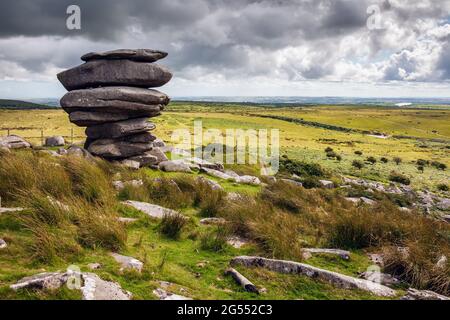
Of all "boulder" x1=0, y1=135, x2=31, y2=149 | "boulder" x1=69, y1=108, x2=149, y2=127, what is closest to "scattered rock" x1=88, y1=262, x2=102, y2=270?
"boulder" x1=69, y1=108, x2=149, y2=127

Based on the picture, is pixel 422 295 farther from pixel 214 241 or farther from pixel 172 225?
pixel 172 225

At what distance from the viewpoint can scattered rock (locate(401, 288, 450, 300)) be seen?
6.49 metres

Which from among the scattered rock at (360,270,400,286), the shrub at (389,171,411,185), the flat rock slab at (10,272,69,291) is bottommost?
the shrub at (389,171,411,185)

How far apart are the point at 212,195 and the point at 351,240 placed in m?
5.24

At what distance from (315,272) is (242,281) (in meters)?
1.51

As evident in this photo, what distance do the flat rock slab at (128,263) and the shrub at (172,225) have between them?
7.29 ft

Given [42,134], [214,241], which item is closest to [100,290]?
[214,241]

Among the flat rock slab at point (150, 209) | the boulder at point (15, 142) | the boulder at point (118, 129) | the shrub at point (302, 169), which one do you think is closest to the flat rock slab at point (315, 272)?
the flat rock slab at point (150, 209)

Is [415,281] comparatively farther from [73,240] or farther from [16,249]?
[16,249]

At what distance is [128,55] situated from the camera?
20.5m

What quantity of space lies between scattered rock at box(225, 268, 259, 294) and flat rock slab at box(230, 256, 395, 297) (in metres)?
A: 0.46

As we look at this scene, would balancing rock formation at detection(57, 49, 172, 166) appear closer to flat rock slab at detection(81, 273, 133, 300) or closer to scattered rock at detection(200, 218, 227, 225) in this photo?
scattered rock at detection(200, 218, 227, 225)

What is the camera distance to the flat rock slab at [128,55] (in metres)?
20.1

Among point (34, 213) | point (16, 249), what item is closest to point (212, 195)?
point (34, 213)
